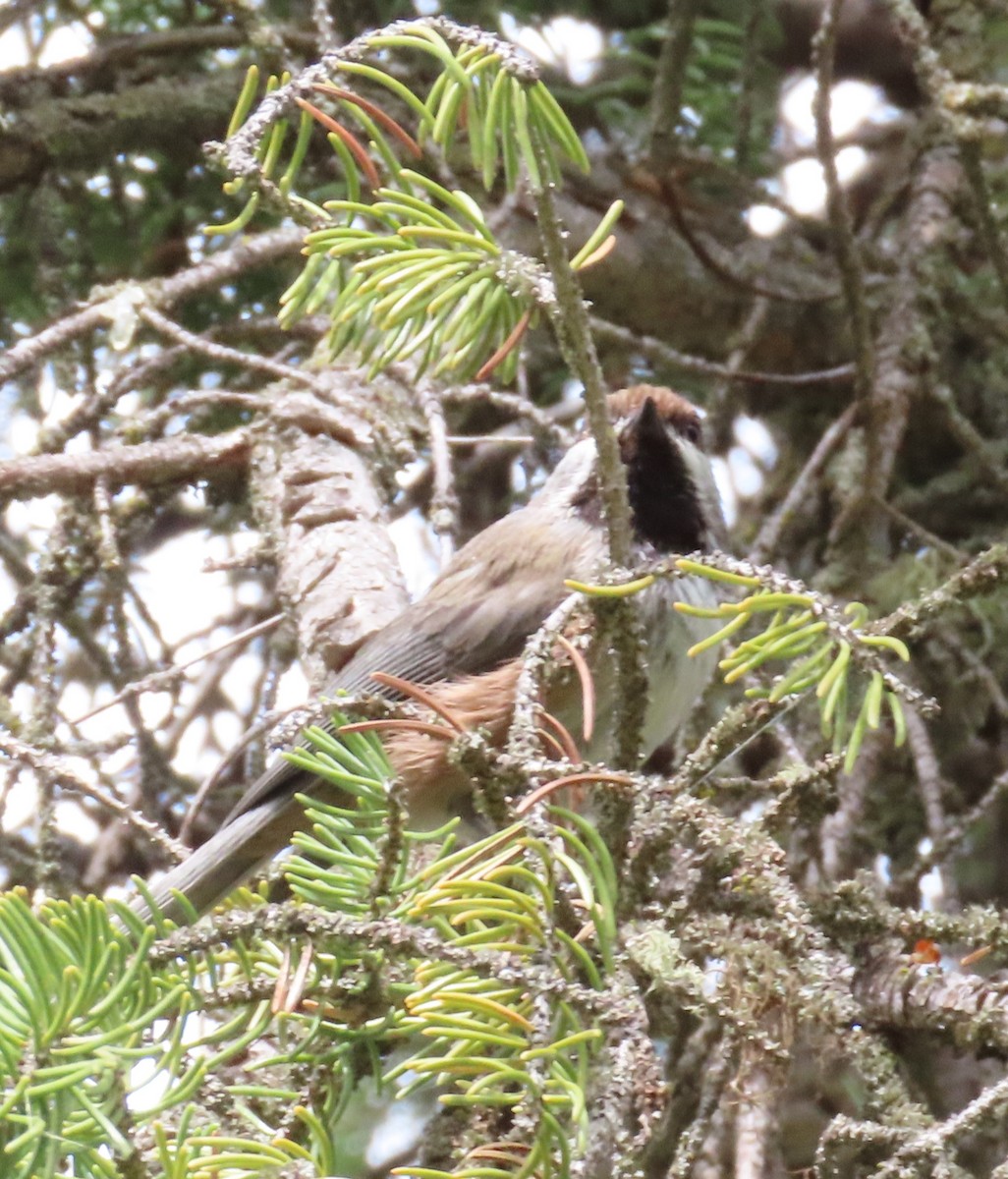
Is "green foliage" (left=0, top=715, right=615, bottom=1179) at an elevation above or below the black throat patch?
below

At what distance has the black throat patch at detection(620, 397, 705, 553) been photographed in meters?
2.72

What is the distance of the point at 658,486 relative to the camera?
2.75m

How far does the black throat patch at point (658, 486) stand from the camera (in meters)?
2.72

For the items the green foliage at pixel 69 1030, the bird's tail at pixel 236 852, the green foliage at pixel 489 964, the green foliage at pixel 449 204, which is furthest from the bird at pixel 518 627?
the green foliage at pixel 69 1030

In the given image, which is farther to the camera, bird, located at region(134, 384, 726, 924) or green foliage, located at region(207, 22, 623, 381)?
→ bird, located at region(134, 384, 726, 924)

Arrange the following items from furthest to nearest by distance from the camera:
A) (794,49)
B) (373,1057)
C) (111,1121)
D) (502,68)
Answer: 1. (794,49)
2. (373,1057)
3. (502,68)
4. (111,1121)

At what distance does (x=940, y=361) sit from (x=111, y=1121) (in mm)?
2714

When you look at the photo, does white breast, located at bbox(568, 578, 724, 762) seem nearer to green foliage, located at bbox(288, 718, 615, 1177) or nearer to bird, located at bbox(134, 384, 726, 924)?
bird, located at bbox(134, 384, 726, 924)

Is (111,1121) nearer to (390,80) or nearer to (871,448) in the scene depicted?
(390,80)

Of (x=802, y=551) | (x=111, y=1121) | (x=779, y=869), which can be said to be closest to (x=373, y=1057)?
(x=111, y=1121)

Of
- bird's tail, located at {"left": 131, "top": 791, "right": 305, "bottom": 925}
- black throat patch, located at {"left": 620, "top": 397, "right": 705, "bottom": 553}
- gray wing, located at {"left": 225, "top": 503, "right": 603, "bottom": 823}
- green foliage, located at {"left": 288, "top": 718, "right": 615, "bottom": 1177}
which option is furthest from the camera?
black throat patch, located at {"left": 620, "top": 397, "right": 705, "bottom": 553}

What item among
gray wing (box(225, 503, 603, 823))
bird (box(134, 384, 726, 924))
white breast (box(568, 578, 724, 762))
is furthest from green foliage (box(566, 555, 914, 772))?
gray wing (box(225, 503, 603, 823))

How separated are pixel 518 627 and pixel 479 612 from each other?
0.09 meters

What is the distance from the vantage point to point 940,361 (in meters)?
3.34
